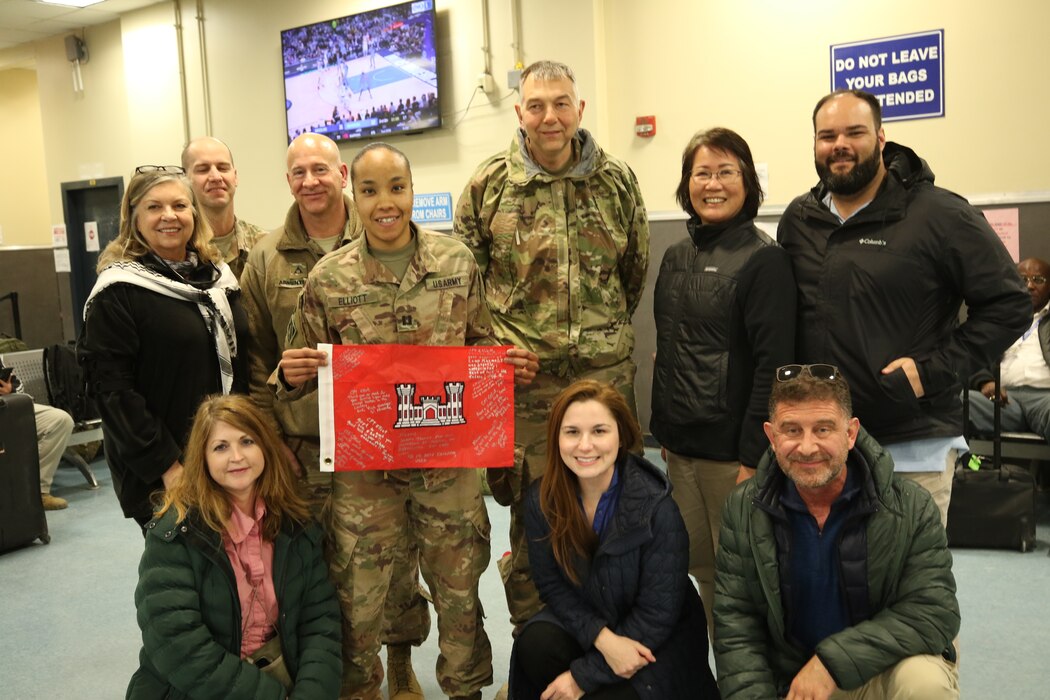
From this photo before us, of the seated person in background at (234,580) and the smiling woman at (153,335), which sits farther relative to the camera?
the smiling woman at (153,335)

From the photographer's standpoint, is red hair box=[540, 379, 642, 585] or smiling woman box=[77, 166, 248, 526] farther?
smiling woman box=[77, 166, 248, 526]

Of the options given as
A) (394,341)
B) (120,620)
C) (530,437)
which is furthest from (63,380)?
(394,341)

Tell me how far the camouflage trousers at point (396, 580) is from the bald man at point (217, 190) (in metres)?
0.85

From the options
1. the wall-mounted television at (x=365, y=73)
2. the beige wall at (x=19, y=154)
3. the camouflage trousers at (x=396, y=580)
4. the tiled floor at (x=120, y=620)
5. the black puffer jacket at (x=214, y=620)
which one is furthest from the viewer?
the beige wall at (x=19, y=154)

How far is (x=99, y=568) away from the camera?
4664mm

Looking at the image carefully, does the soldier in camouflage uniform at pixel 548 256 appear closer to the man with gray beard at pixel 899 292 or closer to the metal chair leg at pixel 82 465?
the man with gray beard at pixel 899 292

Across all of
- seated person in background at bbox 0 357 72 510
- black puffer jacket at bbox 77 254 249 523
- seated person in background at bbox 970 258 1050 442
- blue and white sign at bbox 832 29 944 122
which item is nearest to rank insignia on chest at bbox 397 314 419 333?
black puffer jacket at bbox 77 254 249 523

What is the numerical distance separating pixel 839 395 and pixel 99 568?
3980 millimetres

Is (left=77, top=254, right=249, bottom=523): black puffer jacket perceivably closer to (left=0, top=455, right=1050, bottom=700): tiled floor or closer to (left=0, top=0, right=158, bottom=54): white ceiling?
(left=0, top=455, right=1050, bottom=700): tiled floor

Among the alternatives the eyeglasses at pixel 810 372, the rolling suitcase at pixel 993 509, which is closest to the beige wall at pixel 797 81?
the rolling suitcase at pixel 993 509

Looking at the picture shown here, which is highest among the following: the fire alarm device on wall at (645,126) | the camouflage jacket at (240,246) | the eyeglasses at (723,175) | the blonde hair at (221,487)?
the fire alarm device on wall at (645,126)

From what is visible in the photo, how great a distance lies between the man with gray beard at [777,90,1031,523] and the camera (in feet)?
7.93

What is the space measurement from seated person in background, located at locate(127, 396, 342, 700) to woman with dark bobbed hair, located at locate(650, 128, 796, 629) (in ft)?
3.72

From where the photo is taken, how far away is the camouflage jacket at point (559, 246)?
293 cm
